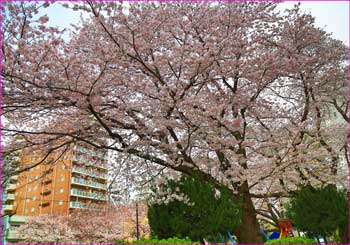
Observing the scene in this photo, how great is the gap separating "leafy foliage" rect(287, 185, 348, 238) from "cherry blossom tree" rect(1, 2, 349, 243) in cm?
78

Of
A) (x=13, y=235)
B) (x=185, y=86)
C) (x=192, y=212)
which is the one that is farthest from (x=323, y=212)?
(x=13, y=235)

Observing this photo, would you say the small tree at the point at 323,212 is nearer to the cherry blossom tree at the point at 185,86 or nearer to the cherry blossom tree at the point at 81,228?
the cherry blossom tree at the point at 185,86

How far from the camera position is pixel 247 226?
6.91 meters

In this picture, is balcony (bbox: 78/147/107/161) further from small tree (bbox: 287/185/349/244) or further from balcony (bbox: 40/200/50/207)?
balcony (bbox: 40/200/50/207)

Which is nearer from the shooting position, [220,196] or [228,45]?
[220,196]

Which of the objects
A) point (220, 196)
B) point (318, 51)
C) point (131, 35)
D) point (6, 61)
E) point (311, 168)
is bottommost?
point (220, 196)

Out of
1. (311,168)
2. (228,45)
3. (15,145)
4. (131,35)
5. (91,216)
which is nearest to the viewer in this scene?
(131,35)

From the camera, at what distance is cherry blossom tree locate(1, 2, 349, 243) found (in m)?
5.16

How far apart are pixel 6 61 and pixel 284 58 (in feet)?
18.3

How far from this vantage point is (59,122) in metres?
7.12

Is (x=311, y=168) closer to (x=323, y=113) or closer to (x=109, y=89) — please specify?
(x=323, y=113)

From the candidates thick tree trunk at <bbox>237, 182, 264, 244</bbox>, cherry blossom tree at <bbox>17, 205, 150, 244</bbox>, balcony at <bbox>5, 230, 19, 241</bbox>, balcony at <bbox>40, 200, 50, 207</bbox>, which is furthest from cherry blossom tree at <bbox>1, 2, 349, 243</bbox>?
balcony at <bbox>40, 200, 50, 207</bbox>

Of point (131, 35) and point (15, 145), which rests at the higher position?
point (131, 35)

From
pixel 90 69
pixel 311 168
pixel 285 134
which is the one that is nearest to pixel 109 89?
pixel 90 69
